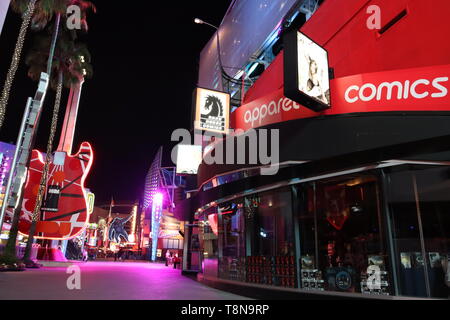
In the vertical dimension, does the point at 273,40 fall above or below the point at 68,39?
below

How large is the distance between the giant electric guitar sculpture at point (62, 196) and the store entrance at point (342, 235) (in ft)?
73.5

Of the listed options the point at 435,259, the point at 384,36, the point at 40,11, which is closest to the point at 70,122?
the point at 40,11

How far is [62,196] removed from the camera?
27.8 m

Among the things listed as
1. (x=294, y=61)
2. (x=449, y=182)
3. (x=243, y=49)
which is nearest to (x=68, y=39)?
(x=243, y=49)

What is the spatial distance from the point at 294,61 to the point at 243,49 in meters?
19.0

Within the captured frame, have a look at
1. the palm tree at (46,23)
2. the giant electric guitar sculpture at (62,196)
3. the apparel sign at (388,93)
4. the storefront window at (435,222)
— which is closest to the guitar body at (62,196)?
the giant electric guitar sculpture at (62,196)

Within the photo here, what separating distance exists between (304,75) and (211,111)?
5674 mm

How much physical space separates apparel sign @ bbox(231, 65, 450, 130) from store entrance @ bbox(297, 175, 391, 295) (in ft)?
5.47

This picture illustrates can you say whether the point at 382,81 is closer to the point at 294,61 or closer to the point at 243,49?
the point at 294,61

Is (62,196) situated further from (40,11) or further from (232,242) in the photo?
(232,242)

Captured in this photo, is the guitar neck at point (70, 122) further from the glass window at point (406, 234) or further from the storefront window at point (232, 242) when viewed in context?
the glass window at point (406, 234)

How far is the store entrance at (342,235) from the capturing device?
24.8ft

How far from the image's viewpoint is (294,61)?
771 centimetres

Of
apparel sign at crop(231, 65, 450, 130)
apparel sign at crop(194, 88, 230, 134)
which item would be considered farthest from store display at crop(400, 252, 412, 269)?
apparel sign at crop(194, 88, 230, 134)
